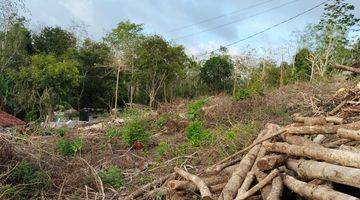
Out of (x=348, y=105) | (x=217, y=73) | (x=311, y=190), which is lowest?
(x=311, y=190)

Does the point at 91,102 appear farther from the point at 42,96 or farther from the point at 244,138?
the point at 244,138

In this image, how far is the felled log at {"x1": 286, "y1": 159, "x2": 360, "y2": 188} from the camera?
4070 millimetres

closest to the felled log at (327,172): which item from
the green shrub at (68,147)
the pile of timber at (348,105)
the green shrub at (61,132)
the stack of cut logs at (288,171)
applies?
the stack of cut logs at (288,171)

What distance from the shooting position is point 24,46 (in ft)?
104

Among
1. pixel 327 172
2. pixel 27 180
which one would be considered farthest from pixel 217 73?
pixel 327 172

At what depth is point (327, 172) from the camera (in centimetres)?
432

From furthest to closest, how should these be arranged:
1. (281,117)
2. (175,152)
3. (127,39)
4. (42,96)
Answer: (127,39)
(42,96)
(281,117)
(175,152)

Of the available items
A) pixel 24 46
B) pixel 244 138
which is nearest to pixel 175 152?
pixel 244 138

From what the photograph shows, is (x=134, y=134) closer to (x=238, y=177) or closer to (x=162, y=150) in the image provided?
(x=162, y=150)

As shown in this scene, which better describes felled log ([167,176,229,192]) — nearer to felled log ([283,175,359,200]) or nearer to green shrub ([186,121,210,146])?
felled log ([283,175,359,200])

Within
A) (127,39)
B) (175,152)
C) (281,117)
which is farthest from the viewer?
(127,39)

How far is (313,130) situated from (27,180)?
384 cm

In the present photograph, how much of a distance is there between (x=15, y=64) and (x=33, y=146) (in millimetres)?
24249

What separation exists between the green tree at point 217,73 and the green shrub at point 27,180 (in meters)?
24.3
